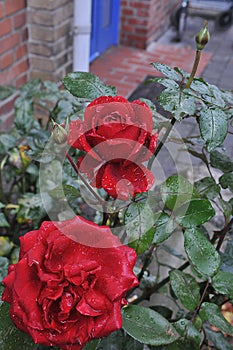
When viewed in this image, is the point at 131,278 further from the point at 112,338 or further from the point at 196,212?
the point at 112,338

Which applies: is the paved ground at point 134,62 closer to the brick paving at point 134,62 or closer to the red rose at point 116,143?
the brick paving at point 134,62

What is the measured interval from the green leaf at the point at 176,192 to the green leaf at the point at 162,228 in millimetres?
25

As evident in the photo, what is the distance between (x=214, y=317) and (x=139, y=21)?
3.56 m

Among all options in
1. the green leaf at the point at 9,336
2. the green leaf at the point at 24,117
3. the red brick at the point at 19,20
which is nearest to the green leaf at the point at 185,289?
the green leaf at the point at 9,336

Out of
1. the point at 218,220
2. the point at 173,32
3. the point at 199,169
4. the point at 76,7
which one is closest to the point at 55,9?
the point at 76,7

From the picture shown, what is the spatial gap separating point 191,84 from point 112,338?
535 millimetres

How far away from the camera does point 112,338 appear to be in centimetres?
98

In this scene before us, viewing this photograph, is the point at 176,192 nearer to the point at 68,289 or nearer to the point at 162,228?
the point at 162,228

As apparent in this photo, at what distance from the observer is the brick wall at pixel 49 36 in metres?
2.39

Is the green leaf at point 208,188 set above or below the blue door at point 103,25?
above

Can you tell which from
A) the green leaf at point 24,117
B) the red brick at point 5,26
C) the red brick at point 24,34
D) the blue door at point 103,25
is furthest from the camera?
the blue door at point 103,25

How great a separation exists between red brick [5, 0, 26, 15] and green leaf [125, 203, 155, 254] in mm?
1703

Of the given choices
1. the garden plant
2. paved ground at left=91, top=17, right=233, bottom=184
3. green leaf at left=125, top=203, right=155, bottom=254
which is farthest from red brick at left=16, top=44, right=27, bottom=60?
green leaf at left=125, top=203, right=155, bottom=254

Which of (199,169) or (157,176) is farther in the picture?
(199,169)
